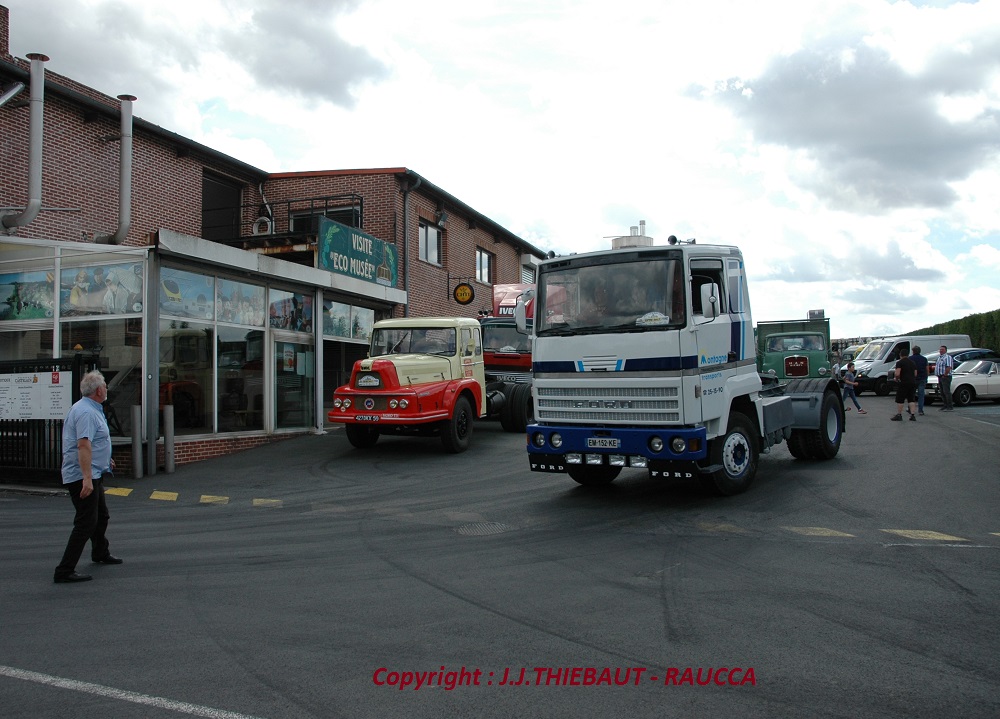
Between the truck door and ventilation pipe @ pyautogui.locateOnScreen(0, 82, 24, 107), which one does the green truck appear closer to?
the truck door

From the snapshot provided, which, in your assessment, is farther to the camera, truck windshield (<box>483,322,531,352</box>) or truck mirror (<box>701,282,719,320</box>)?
truck windshield (<box>483,322,531,352</box>)

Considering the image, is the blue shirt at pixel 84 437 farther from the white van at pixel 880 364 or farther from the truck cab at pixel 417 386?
the white van at pixel 880 364

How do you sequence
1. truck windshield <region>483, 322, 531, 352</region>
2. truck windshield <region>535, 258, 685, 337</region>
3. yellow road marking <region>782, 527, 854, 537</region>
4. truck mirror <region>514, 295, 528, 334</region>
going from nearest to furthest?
yellow road marking <region>782, 527, 854, 537</region>, truck windshield <region>535, 258, 685, 337</region>, truck mirror <region>514, 295, 528, 334</region>, truck windshield <region>483, 322, 531, 352</region>

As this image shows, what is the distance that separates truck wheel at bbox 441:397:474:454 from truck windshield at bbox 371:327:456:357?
3.38 feet

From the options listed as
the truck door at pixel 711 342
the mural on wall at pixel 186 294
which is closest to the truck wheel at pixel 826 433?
the truck door at pixel 711 342

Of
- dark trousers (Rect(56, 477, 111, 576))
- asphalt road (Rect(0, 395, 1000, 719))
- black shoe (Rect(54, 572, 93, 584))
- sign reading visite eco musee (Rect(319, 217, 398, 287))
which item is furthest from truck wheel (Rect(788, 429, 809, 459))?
sign reading visite eco musee (Rect(319, 217, 398, 287))

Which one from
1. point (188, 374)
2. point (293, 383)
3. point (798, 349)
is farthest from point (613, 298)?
point (798, 349)

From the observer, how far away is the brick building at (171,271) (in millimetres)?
13000

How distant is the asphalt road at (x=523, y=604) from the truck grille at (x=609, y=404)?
107 cm

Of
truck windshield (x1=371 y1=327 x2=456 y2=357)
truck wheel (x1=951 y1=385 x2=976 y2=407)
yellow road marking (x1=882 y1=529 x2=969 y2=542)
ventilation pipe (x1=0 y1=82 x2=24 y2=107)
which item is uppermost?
ventilation pipe (x1=0 y1=82 x2=24 y2=107)

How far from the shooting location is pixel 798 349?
24.2 m

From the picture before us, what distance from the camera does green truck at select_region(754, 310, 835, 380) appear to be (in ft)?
78.6

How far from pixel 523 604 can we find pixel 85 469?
3.88 metres

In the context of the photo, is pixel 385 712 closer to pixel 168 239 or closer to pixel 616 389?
pixel 616 389
